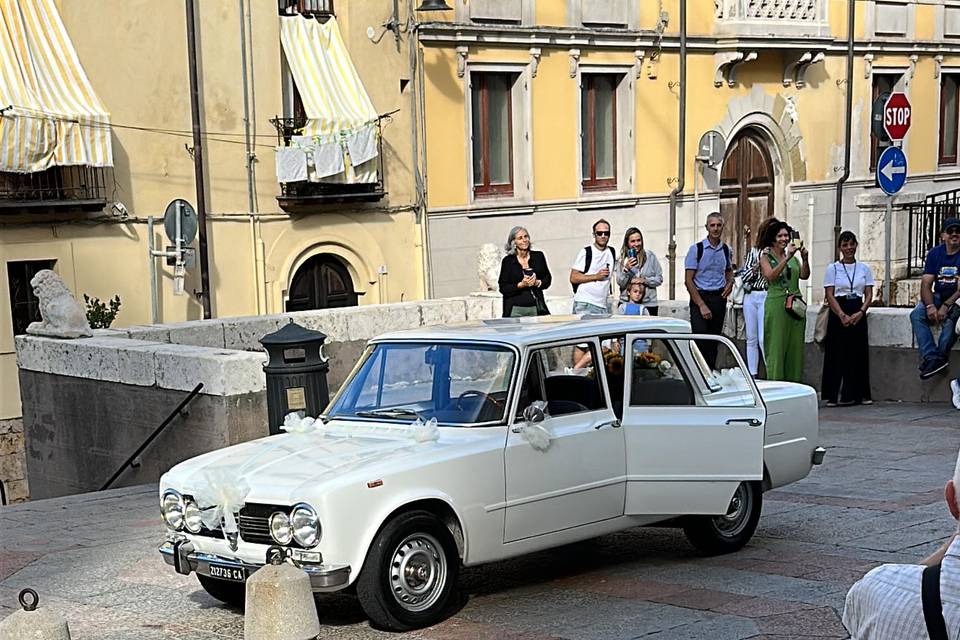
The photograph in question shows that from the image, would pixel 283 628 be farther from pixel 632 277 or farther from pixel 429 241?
pixel 429 241

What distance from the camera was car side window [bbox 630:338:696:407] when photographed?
8195 millimetres

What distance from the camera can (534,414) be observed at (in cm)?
750

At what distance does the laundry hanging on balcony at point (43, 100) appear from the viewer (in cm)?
1927

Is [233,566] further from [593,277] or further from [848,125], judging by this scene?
[848,125]

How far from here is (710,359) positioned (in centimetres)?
859

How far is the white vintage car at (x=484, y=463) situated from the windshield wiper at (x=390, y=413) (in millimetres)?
13

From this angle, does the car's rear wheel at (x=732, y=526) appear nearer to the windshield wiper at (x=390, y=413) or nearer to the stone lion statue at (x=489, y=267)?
the windshield wiper at (x=390, y=413)

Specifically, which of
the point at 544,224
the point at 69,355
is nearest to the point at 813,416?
the point at 69,355

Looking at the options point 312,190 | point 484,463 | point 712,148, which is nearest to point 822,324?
point 484,463

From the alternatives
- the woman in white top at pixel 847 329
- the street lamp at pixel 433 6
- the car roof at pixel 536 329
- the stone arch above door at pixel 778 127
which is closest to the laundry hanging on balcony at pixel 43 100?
the street lamp at pixel 433 6

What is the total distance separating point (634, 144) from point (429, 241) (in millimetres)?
5367

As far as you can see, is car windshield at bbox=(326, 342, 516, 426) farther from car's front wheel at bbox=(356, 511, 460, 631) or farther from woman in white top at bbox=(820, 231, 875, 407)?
woman in white top at bbox=(820, 231, 875, 407)

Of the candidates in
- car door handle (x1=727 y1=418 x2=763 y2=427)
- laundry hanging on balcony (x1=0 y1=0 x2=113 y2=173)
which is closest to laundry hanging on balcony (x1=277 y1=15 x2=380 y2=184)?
laundry hanging on balcony (x1=0 y1=0 x2=113 y2=173)

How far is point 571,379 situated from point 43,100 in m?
14.3
